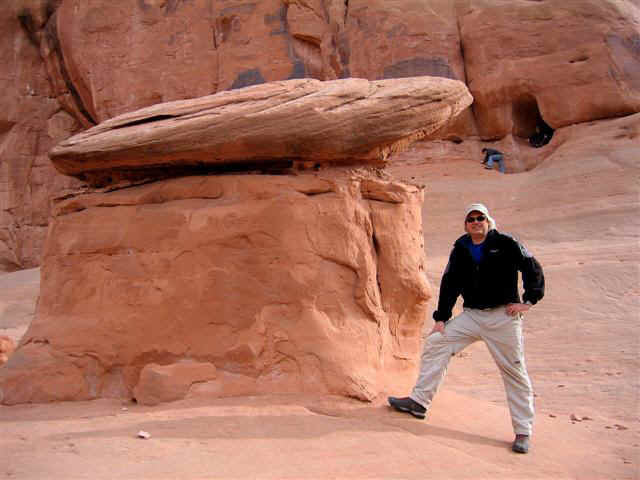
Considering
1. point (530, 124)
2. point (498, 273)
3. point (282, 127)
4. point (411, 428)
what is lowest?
point (411, 428)

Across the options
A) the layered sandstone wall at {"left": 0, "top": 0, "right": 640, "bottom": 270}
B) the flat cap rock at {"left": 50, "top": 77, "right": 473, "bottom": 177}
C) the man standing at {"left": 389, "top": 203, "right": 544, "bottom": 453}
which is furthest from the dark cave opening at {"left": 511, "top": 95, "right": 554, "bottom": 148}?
the man standing at {"left": 389, "top": 203, "right": 544, "bottom": 453}

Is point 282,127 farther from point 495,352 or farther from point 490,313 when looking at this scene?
point 495,352

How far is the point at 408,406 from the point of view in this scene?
326 cm

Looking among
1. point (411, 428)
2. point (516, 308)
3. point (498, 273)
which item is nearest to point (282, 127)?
point (498, 273)

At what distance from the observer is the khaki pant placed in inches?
121

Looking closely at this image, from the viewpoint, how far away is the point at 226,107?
12.9 ft

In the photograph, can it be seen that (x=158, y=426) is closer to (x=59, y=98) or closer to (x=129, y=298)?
(x=129, y=298)

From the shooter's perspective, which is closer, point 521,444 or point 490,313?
point 521,444

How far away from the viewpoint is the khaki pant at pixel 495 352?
3.08 m

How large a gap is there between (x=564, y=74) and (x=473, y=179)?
2795 millimetres

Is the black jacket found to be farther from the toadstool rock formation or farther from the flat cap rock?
the flat cap rock

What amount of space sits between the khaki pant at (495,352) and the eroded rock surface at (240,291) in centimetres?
43

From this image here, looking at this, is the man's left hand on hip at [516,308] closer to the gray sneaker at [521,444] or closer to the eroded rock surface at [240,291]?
Result: the gray sneaker at [521,444]

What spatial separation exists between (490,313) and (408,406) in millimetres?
664
